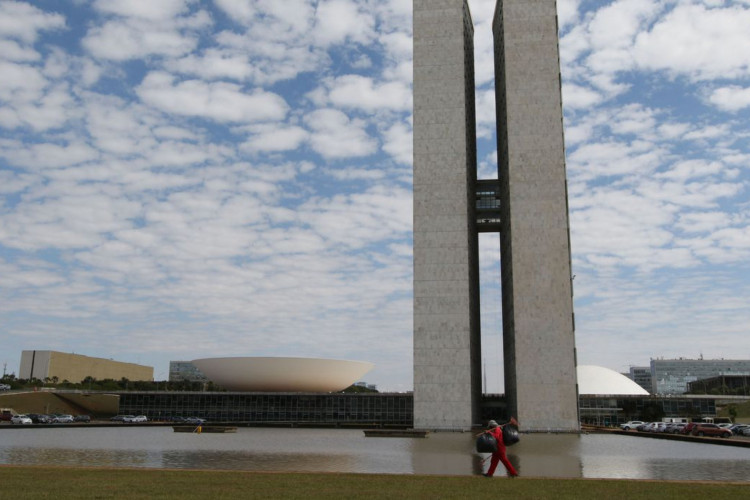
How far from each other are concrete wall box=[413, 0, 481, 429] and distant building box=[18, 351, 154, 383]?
7335 centimetres

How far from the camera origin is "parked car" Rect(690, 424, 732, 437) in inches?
1394

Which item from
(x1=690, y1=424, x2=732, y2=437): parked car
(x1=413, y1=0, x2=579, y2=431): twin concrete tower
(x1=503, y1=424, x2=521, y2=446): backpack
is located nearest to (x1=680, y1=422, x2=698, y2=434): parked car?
(x1=690, y1=424, x2=732, y2=437): parked car

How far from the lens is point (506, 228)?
55906 mm

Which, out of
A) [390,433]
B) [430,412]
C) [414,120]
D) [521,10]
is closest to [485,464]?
[390,433]

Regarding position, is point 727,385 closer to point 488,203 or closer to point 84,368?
point 488,203

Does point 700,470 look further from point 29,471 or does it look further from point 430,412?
point 430,412

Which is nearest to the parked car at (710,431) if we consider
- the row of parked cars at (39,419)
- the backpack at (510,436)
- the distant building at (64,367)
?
the backpack at (510,436)

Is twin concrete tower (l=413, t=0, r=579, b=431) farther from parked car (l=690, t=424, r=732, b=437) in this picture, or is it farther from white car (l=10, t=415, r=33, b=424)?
white car (l=10, t=415, r=33, b=424)

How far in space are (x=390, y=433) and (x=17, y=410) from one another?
1917 inches

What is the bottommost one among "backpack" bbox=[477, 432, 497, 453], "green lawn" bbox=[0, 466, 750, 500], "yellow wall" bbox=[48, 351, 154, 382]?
"green lawn" bbox=[0, 466, 750, 500]

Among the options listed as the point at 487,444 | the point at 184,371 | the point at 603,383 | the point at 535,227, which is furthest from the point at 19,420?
the point at 184,371

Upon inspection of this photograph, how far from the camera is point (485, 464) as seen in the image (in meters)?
18.2

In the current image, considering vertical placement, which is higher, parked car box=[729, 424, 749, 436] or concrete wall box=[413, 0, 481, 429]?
concrete wall box=[413, 0, 481, 429]

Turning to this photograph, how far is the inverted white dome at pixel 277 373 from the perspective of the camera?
213ft
